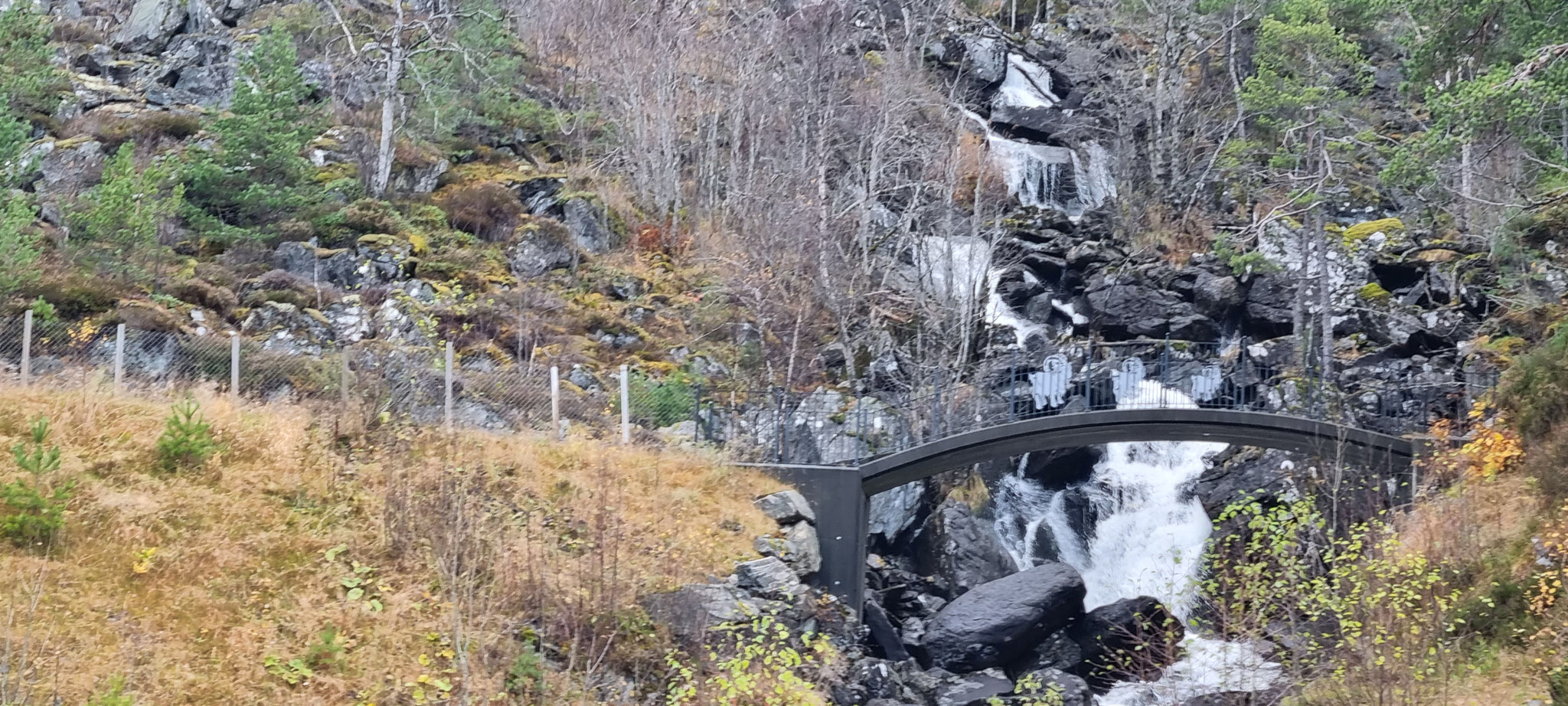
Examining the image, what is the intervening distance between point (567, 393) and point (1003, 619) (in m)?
7.86

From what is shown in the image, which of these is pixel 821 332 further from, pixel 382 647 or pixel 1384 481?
pixel 382 647

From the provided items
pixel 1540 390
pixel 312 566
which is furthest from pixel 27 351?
pixel 1540 390

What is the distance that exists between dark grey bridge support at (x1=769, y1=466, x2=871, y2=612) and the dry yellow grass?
2817 millimetres

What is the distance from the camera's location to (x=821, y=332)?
25312mm

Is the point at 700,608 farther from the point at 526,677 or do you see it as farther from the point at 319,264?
the point at 319,264

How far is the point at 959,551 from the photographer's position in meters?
22.3

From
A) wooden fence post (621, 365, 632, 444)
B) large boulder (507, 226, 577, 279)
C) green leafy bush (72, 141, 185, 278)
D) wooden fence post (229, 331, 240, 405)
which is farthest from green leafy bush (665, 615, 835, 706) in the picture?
large boulder (507, 226, 577, 279)

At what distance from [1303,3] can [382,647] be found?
2696 cm

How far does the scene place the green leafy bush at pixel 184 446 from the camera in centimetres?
1086

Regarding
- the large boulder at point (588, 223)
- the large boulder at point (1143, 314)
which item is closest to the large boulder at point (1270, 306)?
the large boulder at point (1143, 314)

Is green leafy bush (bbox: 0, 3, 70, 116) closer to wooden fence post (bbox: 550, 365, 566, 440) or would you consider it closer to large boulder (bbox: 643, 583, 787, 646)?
wooden fence post (bbox: 550, 365, 566, 440)

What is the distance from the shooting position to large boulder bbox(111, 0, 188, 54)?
3512 centimetres

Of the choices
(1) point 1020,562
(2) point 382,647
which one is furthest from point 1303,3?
(2) point 382,647

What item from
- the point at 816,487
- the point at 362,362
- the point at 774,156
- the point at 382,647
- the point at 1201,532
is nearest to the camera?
the point at 382,647
